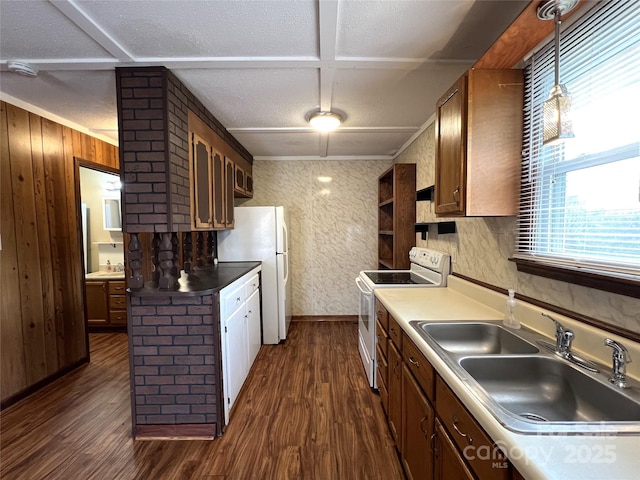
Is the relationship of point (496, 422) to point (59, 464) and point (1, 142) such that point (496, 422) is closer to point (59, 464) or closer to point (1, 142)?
point (59, 464)

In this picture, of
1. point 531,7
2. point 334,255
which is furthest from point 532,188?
point 334,255

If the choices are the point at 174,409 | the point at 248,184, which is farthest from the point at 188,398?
the point at 248,184

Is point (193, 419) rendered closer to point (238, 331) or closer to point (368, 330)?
point (238, 331)

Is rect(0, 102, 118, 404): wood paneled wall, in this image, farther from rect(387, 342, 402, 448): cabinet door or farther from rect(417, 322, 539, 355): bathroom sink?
rect(417, 322, 539, 355): bathroom sink

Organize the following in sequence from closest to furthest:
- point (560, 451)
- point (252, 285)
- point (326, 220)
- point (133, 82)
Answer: point (560, 451)
point (133, 82)
point (252, 285)
point (326, 220)

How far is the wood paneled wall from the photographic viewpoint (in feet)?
7.29

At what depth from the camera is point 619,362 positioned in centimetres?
91

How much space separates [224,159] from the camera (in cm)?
290

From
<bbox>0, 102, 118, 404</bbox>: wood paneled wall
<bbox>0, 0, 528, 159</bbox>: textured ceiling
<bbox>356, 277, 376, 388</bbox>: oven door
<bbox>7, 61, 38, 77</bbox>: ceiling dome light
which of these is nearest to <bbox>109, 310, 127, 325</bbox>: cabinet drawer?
<bbox>0, 102, 118, 404</bbox>: wood paneled wall

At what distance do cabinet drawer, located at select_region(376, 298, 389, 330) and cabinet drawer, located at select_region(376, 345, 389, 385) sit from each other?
0.24 m

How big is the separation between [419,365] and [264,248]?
7.84 feet

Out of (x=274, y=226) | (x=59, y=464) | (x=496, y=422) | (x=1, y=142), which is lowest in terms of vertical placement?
(x=59, y=464)

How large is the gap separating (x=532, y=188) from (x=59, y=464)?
10.2ft

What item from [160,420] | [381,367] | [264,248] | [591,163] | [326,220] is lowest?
[160,420]
